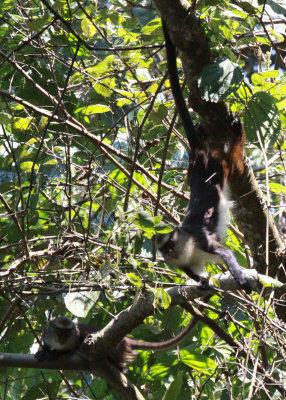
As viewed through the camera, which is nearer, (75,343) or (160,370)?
(160,370)

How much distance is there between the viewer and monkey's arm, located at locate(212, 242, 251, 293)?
3082 millimetres

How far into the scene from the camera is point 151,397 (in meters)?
3.58

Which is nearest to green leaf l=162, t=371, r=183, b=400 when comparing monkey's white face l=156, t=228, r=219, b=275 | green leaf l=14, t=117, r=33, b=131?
monkey's white face l=156, t=228, r=219, b=275

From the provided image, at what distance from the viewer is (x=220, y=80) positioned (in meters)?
2.60

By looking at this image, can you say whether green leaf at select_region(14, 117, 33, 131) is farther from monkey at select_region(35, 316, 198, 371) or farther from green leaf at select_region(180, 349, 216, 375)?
green leaf at select_region(180, 349, 216, 375)

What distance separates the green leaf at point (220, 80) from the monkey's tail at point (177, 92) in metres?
0.31

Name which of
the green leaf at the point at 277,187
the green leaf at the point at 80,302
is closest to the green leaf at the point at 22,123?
the green leaf at the point at 80,302

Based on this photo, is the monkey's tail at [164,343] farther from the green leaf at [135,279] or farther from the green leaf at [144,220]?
the green leaf at [144,220]

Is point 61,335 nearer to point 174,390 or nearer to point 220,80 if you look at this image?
point 174,390

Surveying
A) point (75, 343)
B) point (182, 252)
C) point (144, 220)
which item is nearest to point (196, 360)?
point (182, 252)

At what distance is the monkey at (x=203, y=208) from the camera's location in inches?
130

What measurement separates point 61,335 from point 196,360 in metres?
1.08

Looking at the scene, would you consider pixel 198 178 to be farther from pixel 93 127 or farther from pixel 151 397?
pixel 151 397

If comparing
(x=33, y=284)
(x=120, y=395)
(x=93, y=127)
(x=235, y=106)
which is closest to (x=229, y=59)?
(x=235, y=106)
